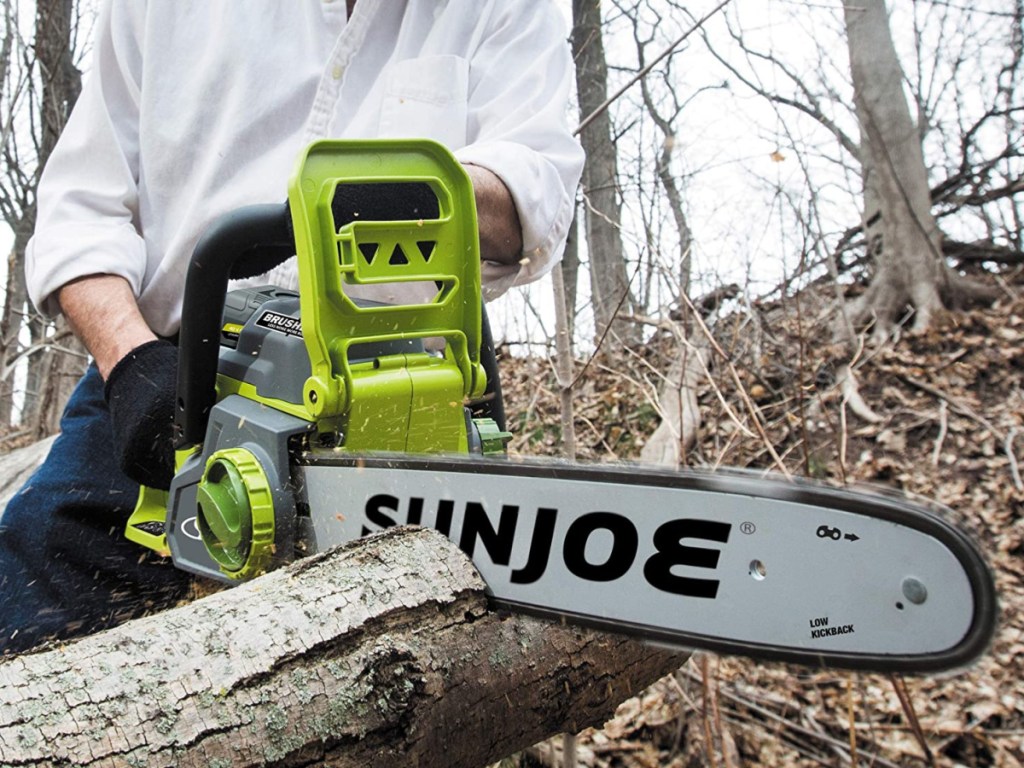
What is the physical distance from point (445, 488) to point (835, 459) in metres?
3.22

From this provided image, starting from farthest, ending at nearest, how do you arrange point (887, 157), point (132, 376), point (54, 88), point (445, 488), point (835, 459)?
1. point (887, 157)
2. point (54, 88)
3. point (835, 459)
4. point (132, 376)
5. point (445, 488)

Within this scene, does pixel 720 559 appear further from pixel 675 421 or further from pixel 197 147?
pixel 675 421

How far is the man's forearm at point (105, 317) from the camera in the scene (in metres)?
1.29

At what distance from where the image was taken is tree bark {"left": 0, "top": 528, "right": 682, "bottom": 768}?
0.71 metres

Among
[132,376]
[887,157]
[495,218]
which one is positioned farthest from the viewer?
[887,157]

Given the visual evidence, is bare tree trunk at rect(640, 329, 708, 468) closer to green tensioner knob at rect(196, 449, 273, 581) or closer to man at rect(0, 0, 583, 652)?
man at rect(0, 0, 583, 652)

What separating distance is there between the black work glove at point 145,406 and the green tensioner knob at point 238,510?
0.57 feet

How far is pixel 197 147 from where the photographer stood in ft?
4.99

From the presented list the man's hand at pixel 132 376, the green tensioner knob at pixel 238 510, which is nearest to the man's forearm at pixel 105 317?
the man's hand at pixel 132 376

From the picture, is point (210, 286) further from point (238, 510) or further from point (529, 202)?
point (529, 202)

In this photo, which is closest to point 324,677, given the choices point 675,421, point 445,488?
point 445,488

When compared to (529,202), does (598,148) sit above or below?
above

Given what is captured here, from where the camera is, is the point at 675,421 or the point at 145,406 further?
the point at 675,421

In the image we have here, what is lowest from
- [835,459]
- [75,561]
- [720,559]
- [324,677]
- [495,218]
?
[835,459]
